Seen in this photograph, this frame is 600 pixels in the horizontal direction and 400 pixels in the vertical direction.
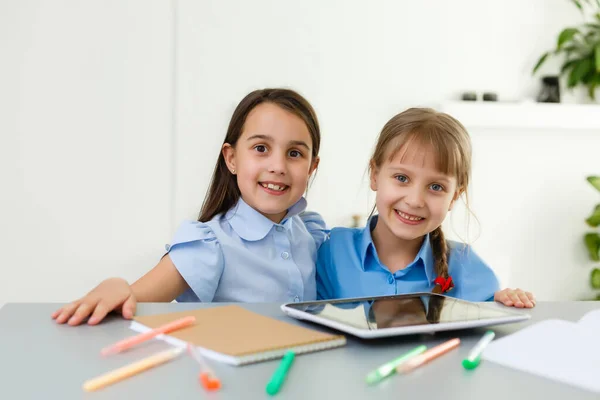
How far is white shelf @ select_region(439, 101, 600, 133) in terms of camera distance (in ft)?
10.9

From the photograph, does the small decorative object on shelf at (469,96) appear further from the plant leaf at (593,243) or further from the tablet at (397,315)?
the tablet at (397,315)

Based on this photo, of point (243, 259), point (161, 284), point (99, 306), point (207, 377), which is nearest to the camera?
point (207, 377)

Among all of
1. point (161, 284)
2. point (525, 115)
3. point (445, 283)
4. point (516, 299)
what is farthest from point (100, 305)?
Result: point (525, 115)

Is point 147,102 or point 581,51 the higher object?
point 581,51

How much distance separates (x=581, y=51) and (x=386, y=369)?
138 inches

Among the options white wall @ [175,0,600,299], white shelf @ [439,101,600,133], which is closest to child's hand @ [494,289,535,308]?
white wall @ [175,0,600,299]

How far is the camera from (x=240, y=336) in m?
0.68

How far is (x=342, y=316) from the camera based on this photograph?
0.76 metres

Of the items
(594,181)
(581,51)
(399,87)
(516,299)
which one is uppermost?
(581,51)

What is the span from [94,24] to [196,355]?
250cm

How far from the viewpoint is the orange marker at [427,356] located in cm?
61

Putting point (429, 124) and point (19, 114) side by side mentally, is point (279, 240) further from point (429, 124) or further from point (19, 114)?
point (19, 114)

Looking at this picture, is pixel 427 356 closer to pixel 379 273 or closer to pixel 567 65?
pixel 379 273

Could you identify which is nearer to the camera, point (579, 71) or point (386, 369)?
point (386, 369)
